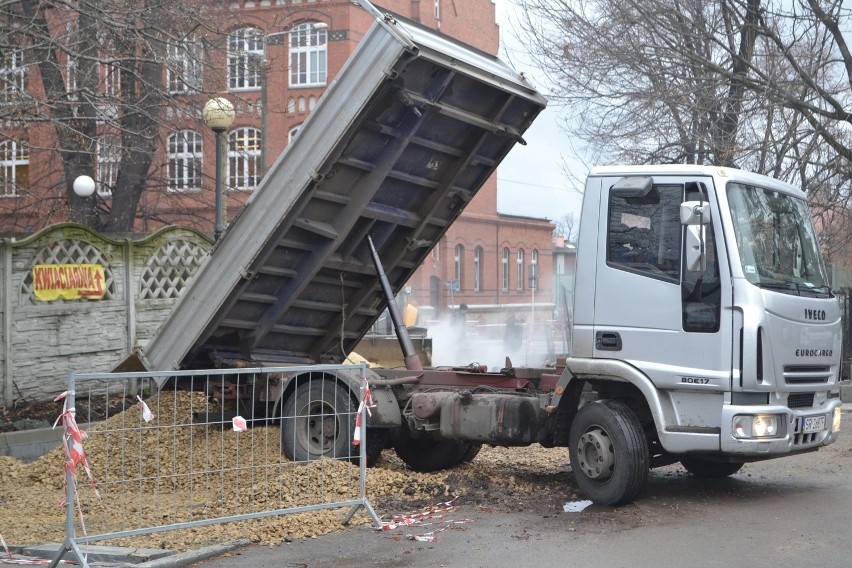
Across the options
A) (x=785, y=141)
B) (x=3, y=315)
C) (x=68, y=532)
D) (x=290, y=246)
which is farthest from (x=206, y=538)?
(x=785, y=141)

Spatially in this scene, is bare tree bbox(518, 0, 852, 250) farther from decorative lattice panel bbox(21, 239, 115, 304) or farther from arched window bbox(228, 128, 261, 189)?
arched window bbox(228, 128, 261, 189)

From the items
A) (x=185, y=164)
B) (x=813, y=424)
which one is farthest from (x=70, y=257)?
(x=185, y=164)

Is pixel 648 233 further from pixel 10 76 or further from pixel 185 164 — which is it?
pixel 185 164

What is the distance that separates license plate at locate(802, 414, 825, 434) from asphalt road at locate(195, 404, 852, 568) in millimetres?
612

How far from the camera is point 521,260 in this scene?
192ft

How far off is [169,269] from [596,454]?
306 inches

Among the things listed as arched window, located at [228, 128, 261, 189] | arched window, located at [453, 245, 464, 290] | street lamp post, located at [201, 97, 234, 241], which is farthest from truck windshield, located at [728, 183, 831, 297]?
arched window, located at [453, 245, 464, 290]

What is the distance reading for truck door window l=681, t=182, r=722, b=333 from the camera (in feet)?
26.1

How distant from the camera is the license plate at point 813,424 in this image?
26.8 ft

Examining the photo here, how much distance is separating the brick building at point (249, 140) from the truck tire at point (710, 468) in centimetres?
480

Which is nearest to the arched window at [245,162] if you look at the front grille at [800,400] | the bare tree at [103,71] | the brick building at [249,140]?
the brick building at [249,140]

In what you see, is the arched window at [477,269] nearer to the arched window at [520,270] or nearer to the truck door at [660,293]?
the arched window at [520,270]

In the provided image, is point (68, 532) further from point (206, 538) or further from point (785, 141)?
point (785, 141)

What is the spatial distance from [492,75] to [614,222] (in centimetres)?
163
